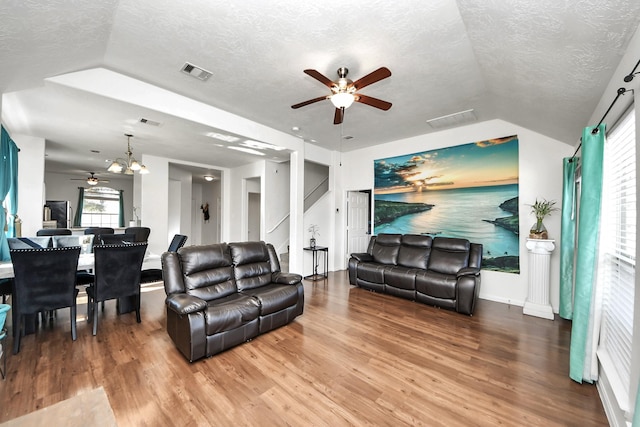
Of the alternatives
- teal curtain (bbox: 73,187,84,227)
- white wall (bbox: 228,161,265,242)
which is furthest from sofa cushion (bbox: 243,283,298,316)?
teal curtain (bbox: 73,187,84,227)

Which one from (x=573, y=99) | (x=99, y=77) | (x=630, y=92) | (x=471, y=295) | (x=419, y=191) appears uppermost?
(x=99, y=77)

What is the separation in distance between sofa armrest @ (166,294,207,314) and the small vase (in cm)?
441

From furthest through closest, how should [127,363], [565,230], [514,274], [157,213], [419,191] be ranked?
[157,213] → [419,191] → [514,274] → [565,230] → [127,363]

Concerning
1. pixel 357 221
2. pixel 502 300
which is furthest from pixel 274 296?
pixel 357 221

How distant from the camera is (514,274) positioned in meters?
4.12

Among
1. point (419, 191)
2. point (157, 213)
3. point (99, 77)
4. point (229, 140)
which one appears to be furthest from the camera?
point (157, 213)

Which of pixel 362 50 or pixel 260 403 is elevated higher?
pixel 362 50

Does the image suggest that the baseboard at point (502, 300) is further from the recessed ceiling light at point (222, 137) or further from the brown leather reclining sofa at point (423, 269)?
the recessed ceiling light at point (222, 137)

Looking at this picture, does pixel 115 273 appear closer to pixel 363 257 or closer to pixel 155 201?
pixel 155 201

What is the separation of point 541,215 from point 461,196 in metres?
1.18

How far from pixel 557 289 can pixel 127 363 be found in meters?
5.45

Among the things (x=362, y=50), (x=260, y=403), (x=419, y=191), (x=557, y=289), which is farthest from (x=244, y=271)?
(x=557, y=289)

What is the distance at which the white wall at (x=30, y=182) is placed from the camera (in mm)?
4668

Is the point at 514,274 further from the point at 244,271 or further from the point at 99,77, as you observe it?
the point at 99,77
